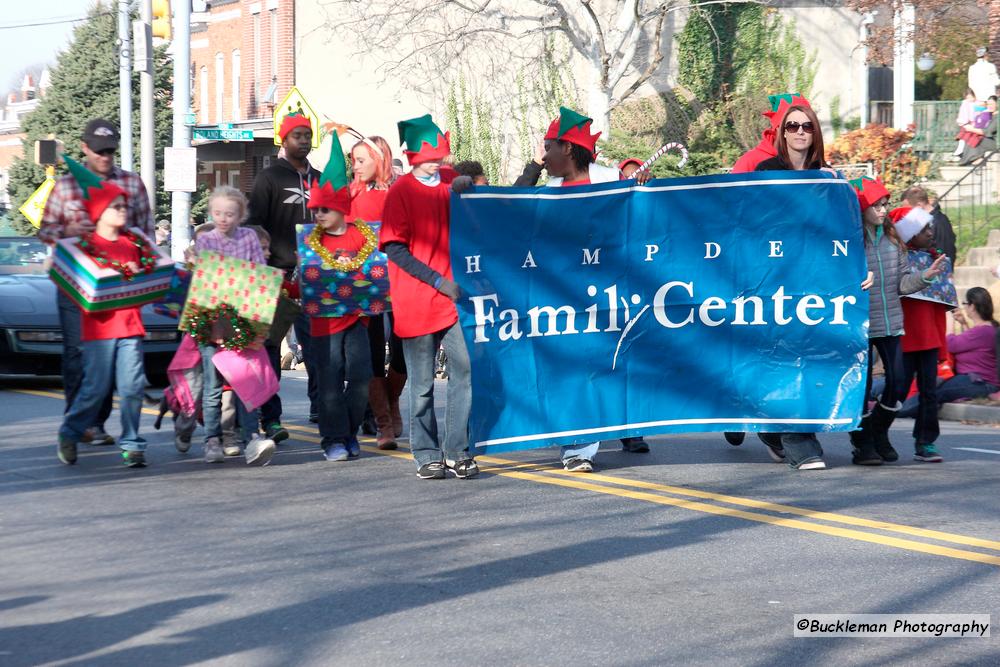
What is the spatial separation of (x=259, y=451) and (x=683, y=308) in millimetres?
2705

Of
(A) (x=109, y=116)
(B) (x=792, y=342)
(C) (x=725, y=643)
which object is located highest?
(A) (x=109, y=116)

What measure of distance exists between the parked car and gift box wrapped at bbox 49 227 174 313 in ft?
17.1

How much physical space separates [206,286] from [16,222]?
1519 inches

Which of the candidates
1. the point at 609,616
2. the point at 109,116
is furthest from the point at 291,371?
the point at 109,116

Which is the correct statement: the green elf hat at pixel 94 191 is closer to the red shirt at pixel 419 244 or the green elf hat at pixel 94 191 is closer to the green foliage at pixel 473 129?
the red shirt at pixel 419 244

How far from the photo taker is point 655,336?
9.40 metres

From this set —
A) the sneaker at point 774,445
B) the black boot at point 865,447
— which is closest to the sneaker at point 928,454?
the black boot at point 865,447

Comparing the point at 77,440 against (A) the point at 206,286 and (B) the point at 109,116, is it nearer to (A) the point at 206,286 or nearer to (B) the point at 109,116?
(A) the point at 206,286

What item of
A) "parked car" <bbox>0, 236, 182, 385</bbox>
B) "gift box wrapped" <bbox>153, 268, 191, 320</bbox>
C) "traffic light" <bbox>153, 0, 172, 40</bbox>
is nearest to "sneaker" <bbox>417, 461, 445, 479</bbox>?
"gift box wrapped" <bbox>153, 268, 191, 320</bbox>

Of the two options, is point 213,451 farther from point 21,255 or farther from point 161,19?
point 161,19

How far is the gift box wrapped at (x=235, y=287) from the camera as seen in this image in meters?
9.37

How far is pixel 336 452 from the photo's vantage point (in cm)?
973

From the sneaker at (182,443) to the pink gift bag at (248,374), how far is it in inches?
23.8

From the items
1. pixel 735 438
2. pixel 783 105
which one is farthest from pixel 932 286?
pixel 735 438
